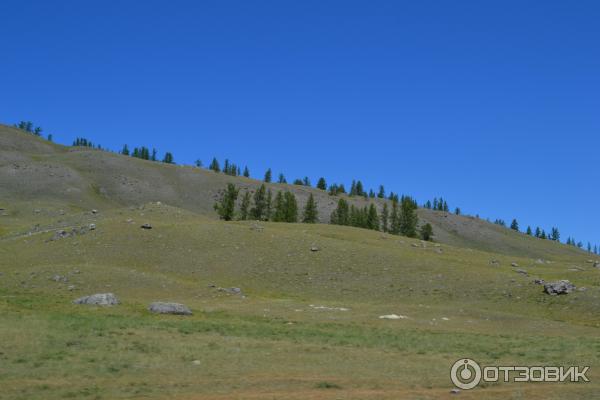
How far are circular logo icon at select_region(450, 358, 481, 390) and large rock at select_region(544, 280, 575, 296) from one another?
3682 cm

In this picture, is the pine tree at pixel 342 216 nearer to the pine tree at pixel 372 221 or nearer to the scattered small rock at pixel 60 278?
the pine tree at pixel 372 221

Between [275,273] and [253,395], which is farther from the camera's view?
[275,273]

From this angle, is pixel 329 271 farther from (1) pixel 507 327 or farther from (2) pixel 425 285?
(1) pixel 507 327

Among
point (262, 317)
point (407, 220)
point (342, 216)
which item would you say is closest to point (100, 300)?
point (262, 317)

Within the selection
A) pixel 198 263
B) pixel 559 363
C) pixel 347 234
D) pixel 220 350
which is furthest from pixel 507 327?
pixel 347 234

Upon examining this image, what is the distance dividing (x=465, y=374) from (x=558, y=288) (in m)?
40.6

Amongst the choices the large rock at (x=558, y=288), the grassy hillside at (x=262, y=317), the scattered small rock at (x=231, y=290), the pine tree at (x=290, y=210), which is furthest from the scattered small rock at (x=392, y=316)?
the pine tree at (x=290, y=210)

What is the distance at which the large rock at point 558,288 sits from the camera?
60.2 meters

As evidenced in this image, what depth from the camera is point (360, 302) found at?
60844 millimetres

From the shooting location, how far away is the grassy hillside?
2317 centimetres

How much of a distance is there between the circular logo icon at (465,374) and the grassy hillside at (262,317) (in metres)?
0.48

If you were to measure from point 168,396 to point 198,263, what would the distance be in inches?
2142

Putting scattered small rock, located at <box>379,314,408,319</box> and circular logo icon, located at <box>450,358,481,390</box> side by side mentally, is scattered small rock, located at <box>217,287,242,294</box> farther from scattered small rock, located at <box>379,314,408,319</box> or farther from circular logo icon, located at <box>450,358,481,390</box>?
circular logo icon, located at <box>450,358,481,390</box>

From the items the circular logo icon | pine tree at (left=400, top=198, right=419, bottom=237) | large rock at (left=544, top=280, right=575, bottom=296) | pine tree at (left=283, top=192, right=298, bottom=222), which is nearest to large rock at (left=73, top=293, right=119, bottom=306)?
the circular logo icon
